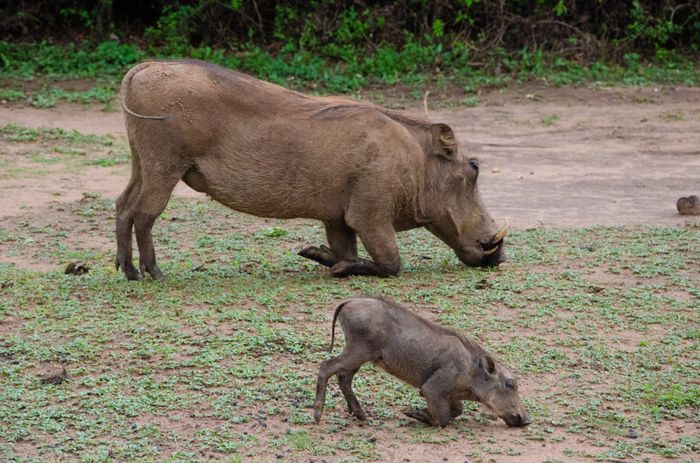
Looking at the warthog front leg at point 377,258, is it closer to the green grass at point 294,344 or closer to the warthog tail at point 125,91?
the green grass at point 294,344

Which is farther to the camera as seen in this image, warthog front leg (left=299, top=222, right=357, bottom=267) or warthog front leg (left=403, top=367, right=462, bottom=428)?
warthog front leg (left=299, top=222, right=357, bottom=267)

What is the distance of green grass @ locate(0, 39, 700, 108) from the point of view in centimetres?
1344

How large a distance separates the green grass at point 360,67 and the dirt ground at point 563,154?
47 cm

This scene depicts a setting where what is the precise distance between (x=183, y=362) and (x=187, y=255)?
7.65ft

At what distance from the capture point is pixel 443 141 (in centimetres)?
720

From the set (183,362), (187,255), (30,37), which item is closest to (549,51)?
(30,37)

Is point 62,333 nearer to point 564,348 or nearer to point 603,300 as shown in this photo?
point 564,348

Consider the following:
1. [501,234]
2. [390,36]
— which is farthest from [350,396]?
[390,36]

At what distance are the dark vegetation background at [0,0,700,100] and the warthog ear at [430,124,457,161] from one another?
6698 millimetres

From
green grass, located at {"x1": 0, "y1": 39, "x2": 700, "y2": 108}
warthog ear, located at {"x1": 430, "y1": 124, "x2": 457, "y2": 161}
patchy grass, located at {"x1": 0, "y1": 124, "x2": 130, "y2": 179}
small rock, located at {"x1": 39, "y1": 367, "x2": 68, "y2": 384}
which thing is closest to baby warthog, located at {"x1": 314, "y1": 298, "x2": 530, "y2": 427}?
small rock, located at {"x1": 39, "y1": 367, "x2": 68, "y2": 384}

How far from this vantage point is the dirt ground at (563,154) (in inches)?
360

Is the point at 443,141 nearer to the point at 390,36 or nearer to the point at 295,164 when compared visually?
the point at 295,164

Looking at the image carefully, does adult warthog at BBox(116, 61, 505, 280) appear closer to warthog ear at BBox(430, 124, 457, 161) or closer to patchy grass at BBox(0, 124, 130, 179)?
warthog ear at BBox(430, 124, 457, 161)

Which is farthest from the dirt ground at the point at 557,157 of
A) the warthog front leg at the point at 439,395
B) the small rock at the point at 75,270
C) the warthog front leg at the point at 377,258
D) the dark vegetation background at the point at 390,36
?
the warthog front leg at the point at 439,395
